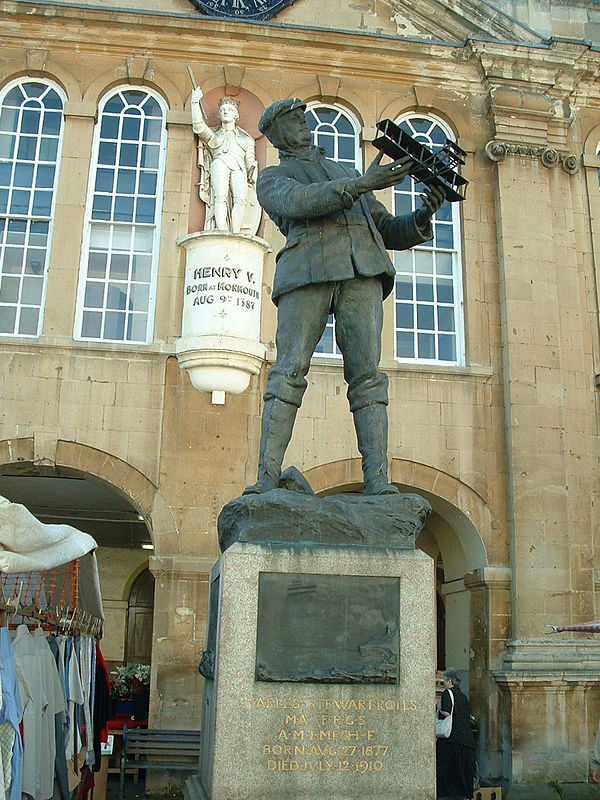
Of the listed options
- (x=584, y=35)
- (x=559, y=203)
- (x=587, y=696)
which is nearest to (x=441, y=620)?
(x=587, y=696)

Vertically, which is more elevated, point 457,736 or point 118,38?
point 118,38

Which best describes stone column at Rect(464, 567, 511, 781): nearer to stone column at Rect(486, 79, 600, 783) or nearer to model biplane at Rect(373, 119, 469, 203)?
stone column at Rect(486, 79, 600, 783)

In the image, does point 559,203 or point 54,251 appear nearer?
point 54,251

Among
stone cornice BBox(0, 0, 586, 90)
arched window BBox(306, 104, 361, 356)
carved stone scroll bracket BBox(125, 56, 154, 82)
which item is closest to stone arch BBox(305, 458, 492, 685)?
arched window BBox(306, 104, 361, 356)

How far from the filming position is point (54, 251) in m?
13.9

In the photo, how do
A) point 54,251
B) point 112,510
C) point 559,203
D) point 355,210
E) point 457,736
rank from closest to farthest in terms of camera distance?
point 355,210, point 457,736, point 54,251, point 559,203, point 112,510

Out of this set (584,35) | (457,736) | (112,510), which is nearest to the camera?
(457,736)

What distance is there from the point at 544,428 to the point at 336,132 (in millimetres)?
5657

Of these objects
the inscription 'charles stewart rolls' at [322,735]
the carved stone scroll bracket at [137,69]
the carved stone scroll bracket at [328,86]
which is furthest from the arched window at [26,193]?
the inscription 'charles stewart rolls' at [322,735]

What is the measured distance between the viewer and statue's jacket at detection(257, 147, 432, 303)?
597 cm

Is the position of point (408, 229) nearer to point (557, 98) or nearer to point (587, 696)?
point (587, 696)

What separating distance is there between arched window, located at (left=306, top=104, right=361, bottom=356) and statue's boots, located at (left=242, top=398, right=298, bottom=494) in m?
8.85

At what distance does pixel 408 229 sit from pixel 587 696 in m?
8.51

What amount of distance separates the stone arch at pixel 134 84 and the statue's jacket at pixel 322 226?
8737 millimetres
